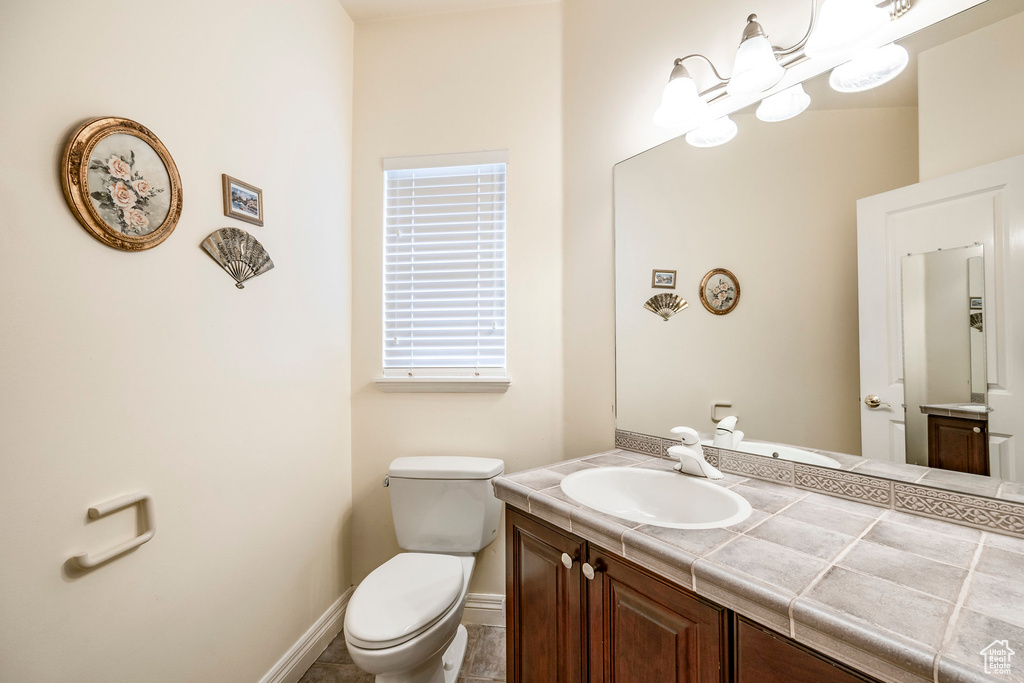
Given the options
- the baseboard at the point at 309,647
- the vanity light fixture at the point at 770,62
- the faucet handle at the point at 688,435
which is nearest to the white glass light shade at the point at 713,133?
the vanity light fixture at the point at 770,62

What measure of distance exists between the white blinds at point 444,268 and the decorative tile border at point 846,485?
119cm

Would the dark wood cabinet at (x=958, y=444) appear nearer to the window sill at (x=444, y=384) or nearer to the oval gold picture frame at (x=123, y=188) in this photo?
the window sill at (x=444, y=384)

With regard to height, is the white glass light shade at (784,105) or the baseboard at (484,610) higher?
the white glass light shade at (784,105)

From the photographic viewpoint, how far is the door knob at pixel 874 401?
3.26 ft

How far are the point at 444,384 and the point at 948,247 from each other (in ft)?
5.47

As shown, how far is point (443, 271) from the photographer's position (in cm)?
189

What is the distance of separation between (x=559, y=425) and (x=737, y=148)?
1.26 metres

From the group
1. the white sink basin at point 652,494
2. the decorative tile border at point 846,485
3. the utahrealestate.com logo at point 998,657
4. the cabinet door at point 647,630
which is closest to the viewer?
the utahrealestate.com logo at point 998,657

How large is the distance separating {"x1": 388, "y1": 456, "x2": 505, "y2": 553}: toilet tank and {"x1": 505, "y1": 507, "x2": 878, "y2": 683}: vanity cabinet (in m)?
0.41

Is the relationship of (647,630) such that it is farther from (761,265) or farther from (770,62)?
(770,62)

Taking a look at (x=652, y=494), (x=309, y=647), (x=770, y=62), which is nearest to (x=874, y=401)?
(x=652, y=494)

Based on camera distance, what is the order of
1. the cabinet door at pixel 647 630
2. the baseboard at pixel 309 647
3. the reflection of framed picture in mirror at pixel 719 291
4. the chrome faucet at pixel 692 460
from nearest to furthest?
the cabinet door at pixel 647 630 < the chrome faucet at pixel 692 460 < the reflection of framed picture in mirror at pixel 719 291 < the baseboard at pixel 309 647

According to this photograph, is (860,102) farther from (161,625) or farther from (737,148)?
(161,625)

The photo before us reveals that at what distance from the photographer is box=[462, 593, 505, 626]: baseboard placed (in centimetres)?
181
